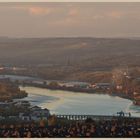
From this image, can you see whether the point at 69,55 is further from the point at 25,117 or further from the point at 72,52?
the point at 25,117

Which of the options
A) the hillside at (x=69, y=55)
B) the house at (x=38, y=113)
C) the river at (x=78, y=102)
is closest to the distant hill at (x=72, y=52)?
the hillside at (x=69, y=55)

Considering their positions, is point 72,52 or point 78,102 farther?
point 72,52

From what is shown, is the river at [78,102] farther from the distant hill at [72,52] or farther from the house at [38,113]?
the distant hill at [72,52]

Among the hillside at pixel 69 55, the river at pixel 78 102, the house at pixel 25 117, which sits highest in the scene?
the hillside at pixel 69 55

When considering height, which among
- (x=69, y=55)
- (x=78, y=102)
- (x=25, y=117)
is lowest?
(x=25, y=117)

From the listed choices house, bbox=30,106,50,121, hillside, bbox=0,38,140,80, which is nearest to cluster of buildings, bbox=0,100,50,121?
house, bbox=30,106,50,121

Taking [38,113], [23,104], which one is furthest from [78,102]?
[23,104]

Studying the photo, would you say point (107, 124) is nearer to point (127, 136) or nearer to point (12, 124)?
point (127, 136)

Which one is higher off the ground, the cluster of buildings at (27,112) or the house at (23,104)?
the house at (23,104)

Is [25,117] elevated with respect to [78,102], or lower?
lower
